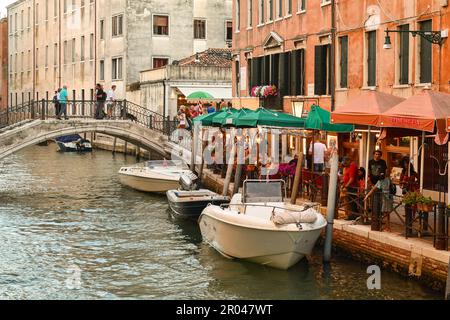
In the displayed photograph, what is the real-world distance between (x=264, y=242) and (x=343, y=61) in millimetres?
8151

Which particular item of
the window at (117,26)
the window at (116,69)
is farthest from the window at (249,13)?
the window at (116,69)

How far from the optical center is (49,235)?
787 inches

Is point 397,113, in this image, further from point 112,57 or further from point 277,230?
point 112,57

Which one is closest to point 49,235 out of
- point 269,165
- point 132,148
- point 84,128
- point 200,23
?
point 269,165

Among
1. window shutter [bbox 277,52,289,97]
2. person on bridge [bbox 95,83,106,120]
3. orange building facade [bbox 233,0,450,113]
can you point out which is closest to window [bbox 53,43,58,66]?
person on bridge [bbox 95,83,106,120]

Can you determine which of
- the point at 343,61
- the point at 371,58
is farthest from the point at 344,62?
the point at 371,58

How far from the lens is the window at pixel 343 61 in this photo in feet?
72.0

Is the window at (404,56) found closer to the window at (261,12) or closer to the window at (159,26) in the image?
the window at (261,12)

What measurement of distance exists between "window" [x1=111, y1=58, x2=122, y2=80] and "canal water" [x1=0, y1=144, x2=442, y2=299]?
1889 centimetres

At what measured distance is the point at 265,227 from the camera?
1508cm

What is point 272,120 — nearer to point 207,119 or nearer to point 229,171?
point 229,171

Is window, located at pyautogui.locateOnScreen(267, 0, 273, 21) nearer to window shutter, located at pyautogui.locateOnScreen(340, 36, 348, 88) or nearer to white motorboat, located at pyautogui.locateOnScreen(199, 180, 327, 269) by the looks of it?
window shutter, located at pyautogui.locateOnScreen(340, 36, 348, 88)

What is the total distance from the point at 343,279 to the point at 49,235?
26.0 ft

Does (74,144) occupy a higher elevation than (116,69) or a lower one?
lower
